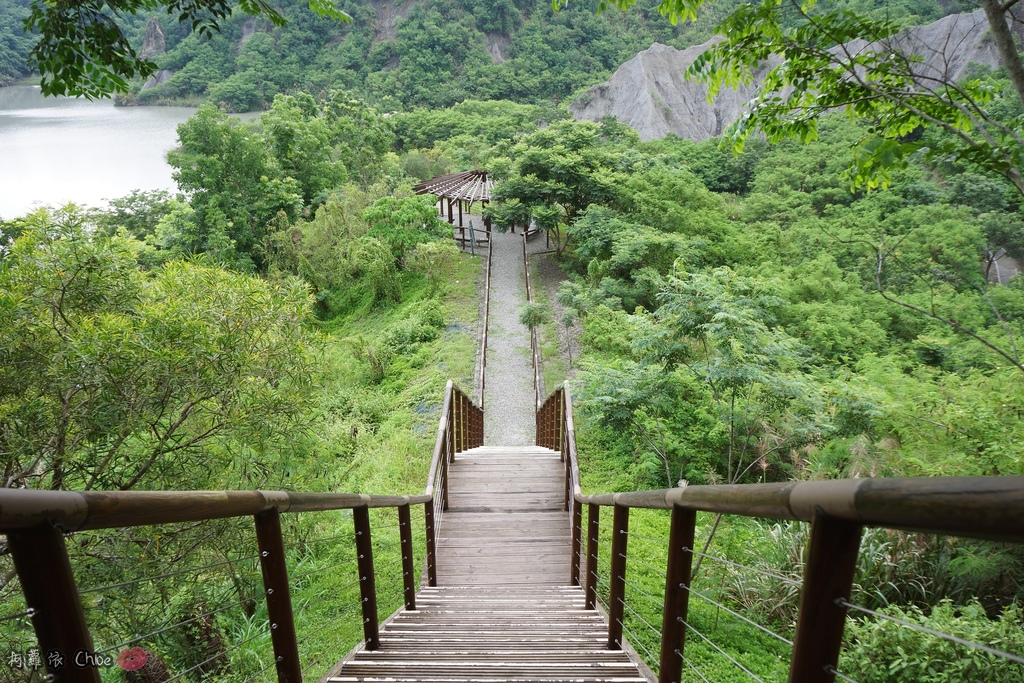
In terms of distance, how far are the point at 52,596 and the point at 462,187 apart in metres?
22.5

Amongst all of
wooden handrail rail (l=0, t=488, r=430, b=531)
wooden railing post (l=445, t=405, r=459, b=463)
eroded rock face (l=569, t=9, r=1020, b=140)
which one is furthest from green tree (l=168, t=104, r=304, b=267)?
eroded rock face (l=569, t=9, r=1020, b=140)

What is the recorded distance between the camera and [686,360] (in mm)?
6516

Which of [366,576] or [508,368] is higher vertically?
[366,576]

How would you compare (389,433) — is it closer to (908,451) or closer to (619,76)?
(908,451)

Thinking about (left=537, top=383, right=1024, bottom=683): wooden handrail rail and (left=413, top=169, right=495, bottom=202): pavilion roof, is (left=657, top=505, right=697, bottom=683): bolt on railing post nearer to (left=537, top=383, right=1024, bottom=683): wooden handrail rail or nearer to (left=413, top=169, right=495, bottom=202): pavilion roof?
(left=537, top=383, right=1024, bottom=683): wooden handrail rail

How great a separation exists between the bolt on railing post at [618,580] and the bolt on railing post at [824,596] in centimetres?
166

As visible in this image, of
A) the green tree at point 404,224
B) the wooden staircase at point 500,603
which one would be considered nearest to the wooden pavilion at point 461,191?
the green tree at point 404,224

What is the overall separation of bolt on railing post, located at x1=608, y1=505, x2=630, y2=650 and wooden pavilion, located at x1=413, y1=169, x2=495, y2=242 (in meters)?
18.6

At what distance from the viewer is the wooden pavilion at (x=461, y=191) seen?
21.1 m

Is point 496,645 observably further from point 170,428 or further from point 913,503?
point 170,428

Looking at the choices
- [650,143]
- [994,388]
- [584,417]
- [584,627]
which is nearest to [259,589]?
[584,627]

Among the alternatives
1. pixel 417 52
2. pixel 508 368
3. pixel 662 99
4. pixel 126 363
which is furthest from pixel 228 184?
pixel 417 52

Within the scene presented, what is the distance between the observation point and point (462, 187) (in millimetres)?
22578

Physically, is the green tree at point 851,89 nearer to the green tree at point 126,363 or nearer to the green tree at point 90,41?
the green tree at point 90,41
